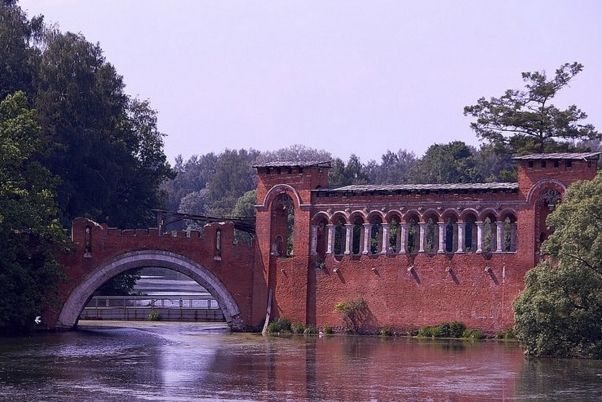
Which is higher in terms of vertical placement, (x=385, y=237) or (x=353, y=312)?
(x=385, y=237)

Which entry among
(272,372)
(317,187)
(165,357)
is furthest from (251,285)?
(272,372)

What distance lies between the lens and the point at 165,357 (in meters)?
48.5

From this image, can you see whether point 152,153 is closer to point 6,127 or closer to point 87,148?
point 87,148

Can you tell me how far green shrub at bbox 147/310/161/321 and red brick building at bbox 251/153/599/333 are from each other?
24.3 ft

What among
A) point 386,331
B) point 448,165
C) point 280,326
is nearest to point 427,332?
point 386,331

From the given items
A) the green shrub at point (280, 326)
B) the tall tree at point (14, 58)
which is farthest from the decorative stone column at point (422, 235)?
the tall tree at point (14, 58)

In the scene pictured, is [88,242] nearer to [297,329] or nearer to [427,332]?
[297,329]

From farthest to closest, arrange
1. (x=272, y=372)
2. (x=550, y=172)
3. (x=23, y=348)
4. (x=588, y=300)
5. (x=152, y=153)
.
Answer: (x=152, y=153)
(x=550, y=172)
(x=23, y=348)
(x=588, y=300)
(x=272, y=372)

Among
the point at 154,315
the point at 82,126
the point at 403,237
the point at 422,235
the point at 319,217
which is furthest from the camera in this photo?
the point at 82,126

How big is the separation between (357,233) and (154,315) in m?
11.5

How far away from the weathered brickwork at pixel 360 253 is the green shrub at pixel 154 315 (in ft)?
20.0

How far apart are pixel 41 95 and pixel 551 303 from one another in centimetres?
2876

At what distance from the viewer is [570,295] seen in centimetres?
4684

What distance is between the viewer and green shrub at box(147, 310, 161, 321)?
6419 centimetres
